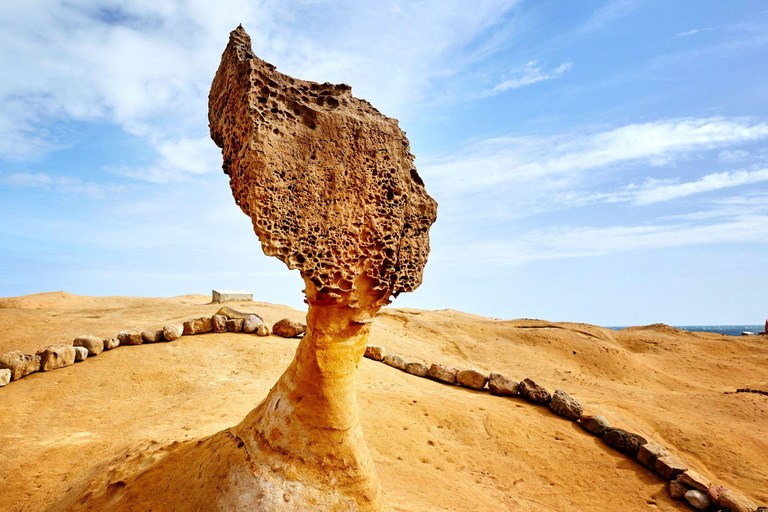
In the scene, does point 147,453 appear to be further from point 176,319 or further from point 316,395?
point 176,319

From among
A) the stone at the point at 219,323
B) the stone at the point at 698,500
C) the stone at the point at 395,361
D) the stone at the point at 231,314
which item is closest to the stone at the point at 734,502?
the stone at the point at 698,500

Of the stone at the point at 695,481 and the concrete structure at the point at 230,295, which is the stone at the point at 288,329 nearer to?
the stone at the point at 695,481

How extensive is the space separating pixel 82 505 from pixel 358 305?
2.68m

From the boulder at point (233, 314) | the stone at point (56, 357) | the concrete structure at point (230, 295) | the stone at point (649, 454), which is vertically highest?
the concrete structure at point (230, 295)

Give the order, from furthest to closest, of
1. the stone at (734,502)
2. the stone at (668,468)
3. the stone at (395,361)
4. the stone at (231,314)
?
the stone at (231,314)
the stone at (395,361)
the stone at (668,468)
the stone at (734,502)

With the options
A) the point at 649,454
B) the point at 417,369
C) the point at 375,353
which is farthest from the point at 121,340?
the point at 649,454

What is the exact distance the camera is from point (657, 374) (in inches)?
431

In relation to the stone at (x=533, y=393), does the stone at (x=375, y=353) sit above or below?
above

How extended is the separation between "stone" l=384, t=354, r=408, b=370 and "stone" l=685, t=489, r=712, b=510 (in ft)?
14.7

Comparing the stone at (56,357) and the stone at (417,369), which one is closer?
the stone at (56,357)

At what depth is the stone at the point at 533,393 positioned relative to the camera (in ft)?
22.0

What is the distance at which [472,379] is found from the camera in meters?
7.39

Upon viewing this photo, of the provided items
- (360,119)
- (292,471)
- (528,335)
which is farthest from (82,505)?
(528,335)

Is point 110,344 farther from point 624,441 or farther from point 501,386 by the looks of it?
point 624,441
